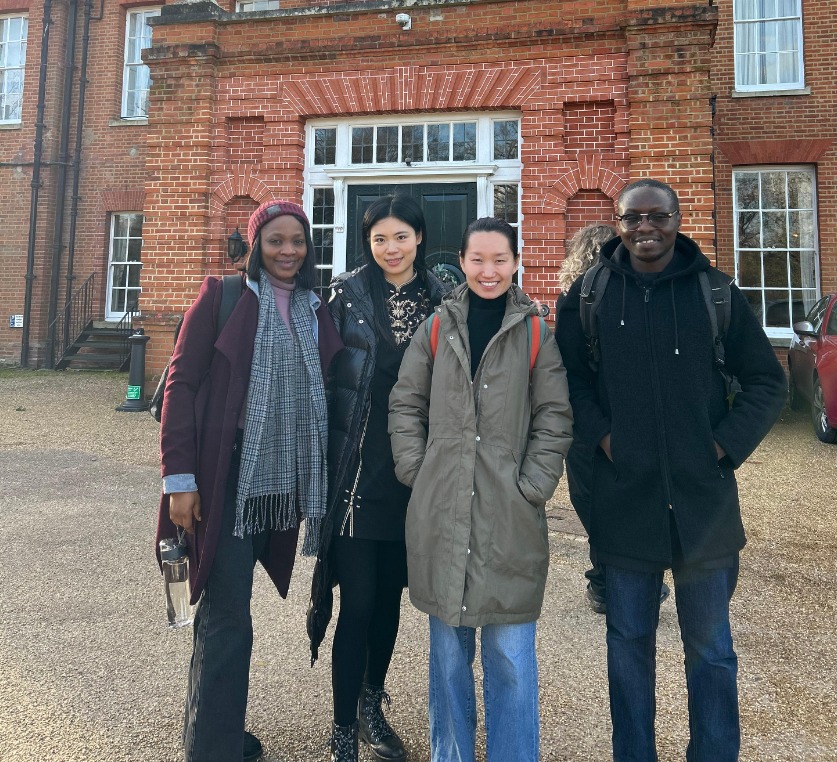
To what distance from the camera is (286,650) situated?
9.93ft

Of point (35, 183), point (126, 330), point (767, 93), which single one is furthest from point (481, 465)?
point (35, 183)

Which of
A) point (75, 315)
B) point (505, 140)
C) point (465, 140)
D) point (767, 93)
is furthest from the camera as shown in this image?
point (75, 315)

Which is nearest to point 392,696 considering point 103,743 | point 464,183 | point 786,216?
point 103,743

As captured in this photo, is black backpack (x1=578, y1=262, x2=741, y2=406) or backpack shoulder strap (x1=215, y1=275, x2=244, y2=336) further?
backpack shoulder strap (x1=215, y1=275, x2=244, y2=336)

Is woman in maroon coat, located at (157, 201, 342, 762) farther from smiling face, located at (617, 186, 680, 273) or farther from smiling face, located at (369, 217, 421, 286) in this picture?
smiling face, located at (617, 186, 680, 273)

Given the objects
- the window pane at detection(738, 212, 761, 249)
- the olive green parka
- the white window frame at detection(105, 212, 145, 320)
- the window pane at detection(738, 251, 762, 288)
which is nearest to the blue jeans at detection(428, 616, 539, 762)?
the olive green parka

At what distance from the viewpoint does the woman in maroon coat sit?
2.10m

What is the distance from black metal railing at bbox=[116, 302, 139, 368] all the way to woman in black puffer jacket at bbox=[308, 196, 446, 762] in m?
12.1

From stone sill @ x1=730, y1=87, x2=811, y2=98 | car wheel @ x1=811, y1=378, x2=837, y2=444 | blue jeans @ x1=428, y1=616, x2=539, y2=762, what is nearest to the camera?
blue jeans @ x1=428, y1=616, x2=539, y2=762

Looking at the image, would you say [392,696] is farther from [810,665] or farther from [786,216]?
[786,216]

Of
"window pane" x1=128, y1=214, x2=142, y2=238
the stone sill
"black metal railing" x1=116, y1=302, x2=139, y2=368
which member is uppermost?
the stone sill

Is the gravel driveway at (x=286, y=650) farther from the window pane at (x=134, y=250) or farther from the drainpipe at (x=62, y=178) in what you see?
the drainpipe at (x=62, y=178)

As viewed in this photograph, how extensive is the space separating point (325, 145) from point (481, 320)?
25.3ft

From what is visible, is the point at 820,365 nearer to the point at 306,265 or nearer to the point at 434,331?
the point at 434,331
